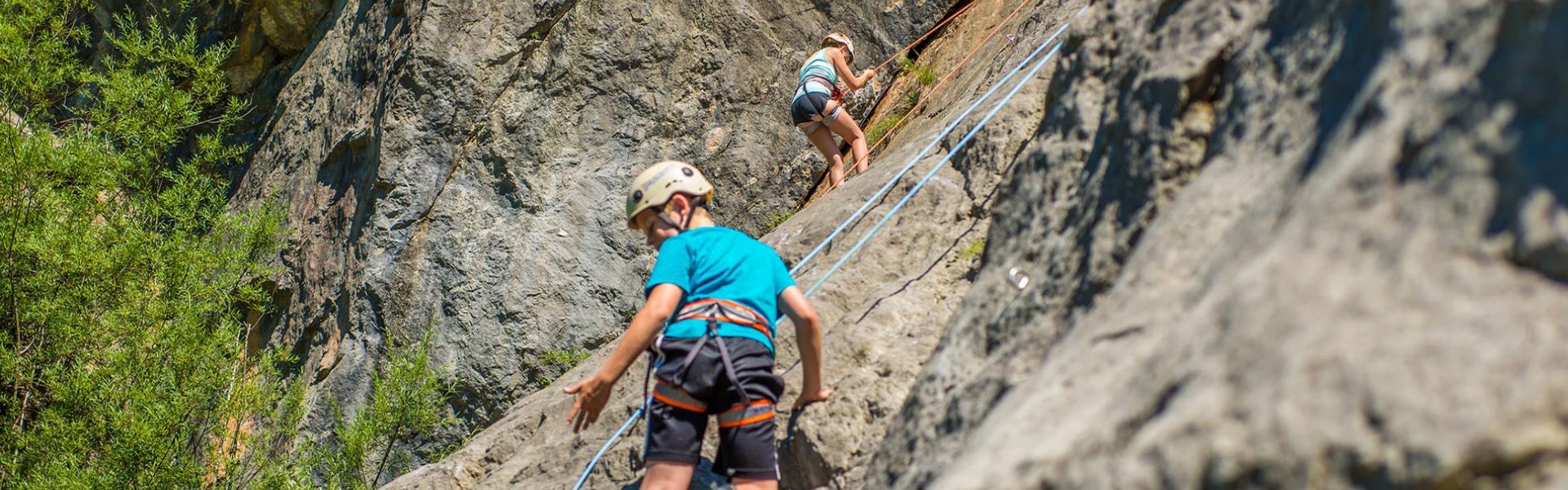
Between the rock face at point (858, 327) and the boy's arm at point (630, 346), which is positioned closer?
the boy's arm at point (630, 346)

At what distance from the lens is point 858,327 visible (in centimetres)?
487

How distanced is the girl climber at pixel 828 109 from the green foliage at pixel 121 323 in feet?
9.81

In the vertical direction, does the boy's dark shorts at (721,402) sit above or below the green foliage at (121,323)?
below

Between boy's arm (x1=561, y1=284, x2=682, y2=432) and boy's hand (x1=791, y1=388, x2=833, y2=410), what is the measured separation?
0.61m

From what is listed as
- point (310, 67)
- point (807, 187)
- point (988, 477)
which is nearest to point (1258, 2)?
point (988, 477)

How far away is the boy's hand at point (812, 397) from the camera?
4473 mm

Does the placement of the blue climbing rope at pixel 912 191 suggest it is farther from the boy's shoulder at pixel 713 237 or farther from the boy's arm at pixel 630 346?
the boy's arm at pixel 630 346

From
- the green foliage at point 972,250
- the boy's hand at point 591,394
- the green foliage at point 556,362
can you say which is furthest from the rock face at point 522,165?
the boy's hand at point 591,394

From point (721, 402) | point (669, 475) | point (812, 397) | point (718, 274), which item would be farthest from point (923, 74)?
point (669, 475)

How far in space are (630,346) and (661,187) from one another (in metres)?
0.72

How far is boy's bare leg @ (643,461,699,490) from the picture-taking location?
413 cm

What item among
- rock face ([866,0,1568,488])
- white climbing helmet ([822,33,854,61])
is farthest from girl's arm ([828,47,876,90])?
rock face ([866,0,1568,488])

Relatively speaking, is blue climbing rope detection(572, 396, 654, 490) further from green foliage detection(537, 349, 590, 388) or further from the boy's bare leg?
green foliage detection(537, 349, 590, 388)

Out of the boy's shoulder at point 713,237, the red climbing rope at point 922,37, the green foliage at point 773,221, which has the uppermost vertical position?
the boy's shoulder at point 713,237
